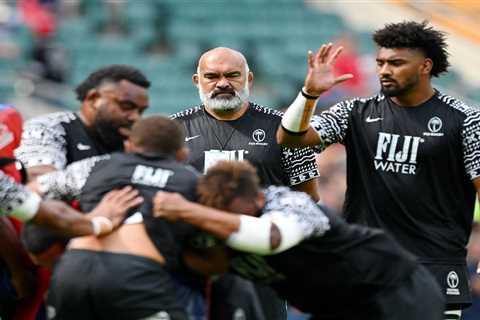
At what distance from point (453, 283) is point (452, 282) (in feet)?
0.04

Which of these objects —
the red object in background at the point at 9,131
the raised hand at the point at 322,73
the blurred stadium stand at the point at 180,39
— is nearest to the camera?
the red object in background at the point at 9,131

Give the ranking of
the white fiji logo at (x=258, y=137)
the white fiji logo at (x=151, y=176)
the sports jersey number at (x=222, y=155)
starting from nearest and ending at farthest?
the white fiji logo at (x=151, y=176)
the sports jersey number at (x=222, y=155)
the white fiji logo at (x=258, y=137)

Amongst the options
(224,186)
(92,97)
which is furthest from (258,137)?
(224,186)

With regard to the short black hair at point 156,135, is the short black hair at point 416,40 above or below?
above

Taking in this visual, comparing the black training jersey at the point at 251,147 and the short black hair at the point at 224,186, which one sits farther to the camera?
the black training jersey at the point at 251,147

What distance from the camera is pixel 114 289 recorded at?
5527mm

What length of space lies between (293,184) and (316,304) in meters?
2.06

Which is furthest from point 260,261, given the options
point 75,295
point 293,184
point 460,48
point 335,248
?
point 460,48

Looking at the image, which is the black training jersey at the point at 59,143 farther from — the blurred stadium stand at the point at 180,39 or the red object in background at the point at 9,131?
the blurred stadium stand at the point at 180,39

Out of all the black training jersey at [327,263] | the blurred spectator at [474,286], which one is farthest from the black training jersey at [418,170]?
the blurred spectator at [474,286]

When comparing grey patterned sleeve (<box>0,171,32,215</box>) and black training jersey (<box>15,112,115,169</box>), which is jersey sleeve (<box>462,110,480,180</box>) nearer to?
black training jersey (<box>15,112,115,169</box>)

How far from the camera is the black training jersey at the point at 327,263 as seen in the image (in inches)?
231

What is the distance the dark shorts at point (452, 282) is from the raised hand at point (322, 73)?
4.68 feet

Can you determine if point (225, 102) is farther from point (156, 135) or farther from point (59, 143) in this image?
point (156, 135)
